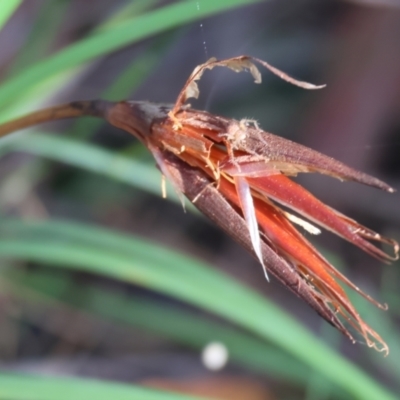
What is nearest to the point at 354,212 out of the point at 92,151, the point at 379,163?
the point at 379,163

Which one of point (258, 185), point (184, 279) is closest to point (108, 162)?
point (184, 279)

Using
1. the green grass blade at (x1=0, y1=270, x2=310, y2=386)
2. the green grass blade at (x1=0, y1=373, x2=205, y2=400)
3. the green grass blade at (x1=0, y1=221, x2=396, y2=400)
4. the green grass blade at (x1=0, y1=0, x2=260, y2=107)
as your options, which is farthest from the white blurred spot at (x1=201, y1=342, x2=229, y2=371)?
the green grass blade at (x1=0, y1=0, x2=260, y2=107)

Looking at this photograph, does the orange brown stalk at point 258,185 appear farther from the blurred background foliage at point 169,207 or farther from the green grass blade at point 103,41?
the blurred background foliage at point 169,207

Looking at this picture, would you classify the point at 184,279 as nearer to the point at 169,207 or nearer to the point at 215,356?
the point at 215,356

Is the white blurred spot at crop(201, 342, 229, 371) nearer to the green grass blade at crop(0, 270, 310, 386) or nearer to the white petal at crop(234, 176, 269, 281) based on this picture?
the green grass blade at crop(0, 270, 310, 386)

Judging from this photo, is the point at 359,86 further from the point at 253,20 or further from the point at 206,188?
the point at 206,188

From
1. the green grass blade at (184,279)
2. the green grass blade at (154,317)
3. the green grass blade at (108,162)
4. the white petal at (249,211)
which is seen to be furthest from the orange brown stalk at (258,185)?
the green grass blade at (154,317)

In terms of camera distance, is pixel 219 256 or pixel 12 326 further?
pixel 219 256
